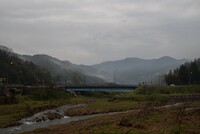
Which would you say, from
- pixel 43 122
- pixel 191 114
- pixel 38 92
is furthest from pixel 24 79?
pixel 191 114

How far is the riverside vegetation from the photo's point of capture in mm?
43344

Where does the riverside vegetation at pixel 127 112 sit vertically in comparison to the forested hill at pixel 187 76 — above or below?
below

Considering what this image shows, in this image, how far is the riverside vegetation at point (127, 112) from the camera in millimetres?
43344

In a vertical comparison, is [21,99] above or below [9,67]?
below

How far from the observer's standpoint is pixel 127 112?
72000mm

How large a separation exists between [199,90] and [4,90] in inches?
3023

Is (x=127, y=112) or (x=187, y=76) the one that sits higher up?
(x=187, y=76)

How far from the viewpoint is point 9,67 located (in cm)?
17738

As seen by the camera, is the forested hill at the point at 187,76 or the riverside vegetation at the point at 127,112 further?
the forested hill at the point at 187,76

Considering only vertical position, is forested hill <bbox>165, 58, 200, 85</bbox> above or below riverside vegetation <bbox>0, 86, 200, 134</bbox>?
above

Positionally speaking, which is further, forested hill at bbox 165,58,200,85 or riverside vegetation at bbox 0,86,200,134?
forested hill at bbox 165,58,200,85

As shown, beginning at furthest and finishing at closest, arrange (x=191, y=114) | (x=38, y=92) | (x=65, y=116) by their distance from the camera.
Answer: (x=38, y=92), (x=65, y=116), (x=191, y=114)

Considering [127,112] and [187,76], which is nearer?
[127,112]

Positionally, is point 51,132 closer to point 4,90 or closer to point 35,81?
point 4,90
